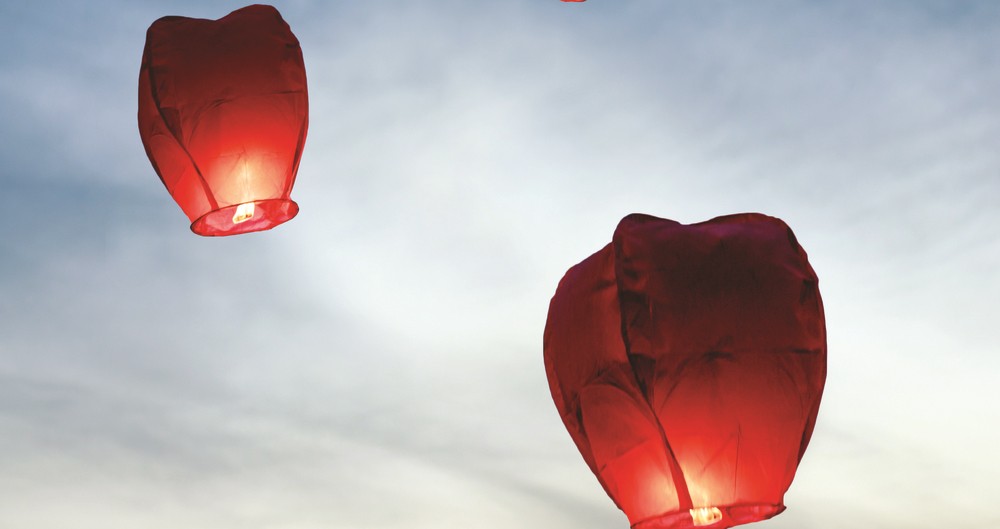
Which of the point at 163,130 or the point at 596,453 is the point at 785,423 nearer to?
the point at 596,453

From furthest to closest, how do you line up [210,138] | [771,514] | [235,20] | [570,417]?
[235,20] < [210,138] < [570,417] < [771,514]

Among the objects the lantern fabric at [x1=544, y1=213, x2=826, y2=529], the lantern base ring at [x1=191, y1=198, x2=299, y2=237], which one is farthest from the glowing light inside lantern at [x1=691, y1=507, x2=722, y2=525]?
the lantern base ring at [x1=191, y1=198, x2=299, y2=237]

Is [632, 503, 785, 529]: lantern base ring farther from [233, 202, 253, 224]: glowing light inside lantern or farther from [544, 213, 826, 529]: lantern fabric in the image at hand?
[233, 202, 253, 224]: glowing light inside lantern

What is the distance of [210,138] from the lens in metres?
3.89

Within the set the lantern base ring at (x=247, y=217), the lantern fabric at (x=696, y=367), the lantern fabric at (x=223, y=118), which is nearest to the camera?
the lantern fabric at (x=696, y=367)

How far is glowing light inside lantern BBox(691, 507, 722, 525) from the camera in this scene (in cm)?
320

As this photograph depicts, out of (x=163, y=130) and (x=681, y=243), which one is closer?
(x=681, y=243)

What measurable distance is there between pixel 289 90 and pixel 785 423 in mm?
2247

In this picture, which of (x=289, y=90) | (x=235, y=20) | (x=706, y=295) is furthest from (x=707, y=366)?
(x=235, y=20)

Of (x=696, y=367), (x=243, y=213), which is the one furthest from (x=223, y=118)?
(x=696, y=367)

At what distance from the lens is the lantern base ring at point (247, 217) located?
4.06 metres

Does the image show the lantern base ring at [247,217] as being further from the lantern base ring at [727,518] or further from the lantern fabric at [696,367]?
the lantern base ring at [727,518]

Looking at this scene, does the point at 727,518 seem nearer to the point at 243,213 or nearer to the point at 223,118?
the point at 243,213

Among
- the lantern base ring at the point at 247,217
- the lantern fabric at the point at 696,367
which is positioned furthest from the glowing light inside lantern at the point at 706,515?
the lantern base ring at the point at 247,217
